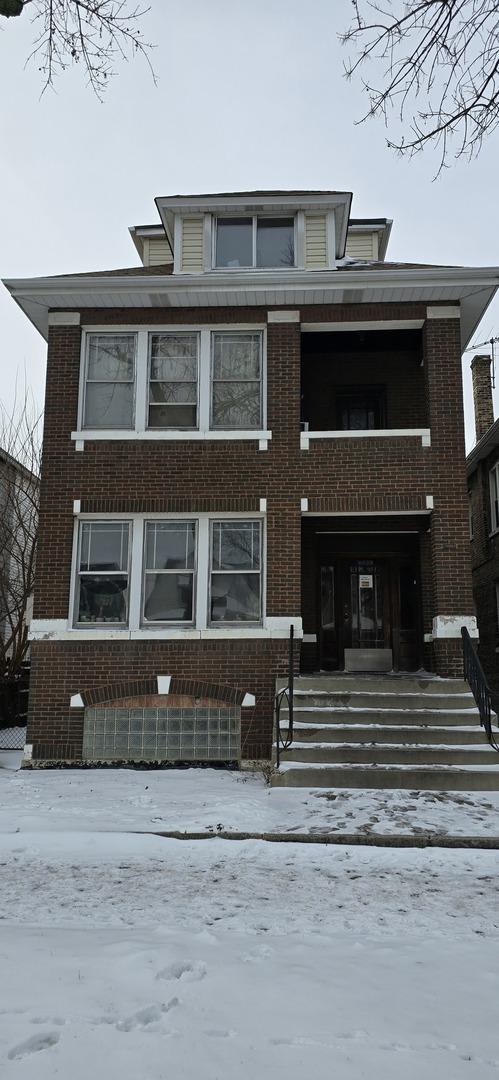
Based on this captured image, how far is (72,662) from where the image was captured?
11.2 metres

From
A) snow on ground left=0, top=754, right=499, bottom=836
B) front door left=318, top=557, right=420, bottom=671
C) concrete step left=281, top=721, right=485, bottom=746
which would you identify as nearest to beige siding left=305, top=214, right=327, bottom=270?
front door left=318, top=557, right=420, bottom=671

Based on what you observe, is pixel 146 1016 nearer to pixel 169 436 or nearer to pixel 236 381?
pixel 169 436

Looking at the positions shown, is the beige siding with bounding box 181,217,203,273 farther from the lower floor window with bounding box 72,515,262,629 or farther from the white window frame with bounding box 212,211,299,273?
the lower floor window with bounding box 72,515,262,629

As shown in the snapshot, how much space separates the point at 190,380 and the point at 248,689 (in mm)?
4857

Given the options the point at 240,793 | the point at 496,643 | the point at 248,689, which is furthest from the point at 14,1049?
the point at 496,643

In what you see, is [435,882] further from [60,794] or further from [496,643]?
[496,643]

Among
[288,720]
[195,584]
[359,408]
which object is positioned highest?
[359,408]

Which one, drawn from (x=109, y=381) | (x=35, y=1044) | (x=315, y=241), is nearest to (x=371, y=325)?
(x=315, y=241)

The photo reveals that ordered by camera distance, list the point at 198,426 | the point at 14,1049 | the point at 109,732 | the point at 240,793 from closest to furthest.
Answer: the point at 14,1049
the point at 240,793
the point at 109,732
the point at 198,426

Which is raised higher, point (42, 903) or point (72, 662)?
point (72, 662)

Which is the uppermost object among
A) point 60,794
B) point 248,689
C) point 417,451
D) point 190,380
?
point 190,380

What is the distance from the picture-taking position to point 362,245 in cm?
1530

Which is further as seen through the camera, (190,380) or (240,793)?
(190,380)

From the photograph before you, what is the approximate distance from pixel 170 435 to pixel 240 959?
348 inches
